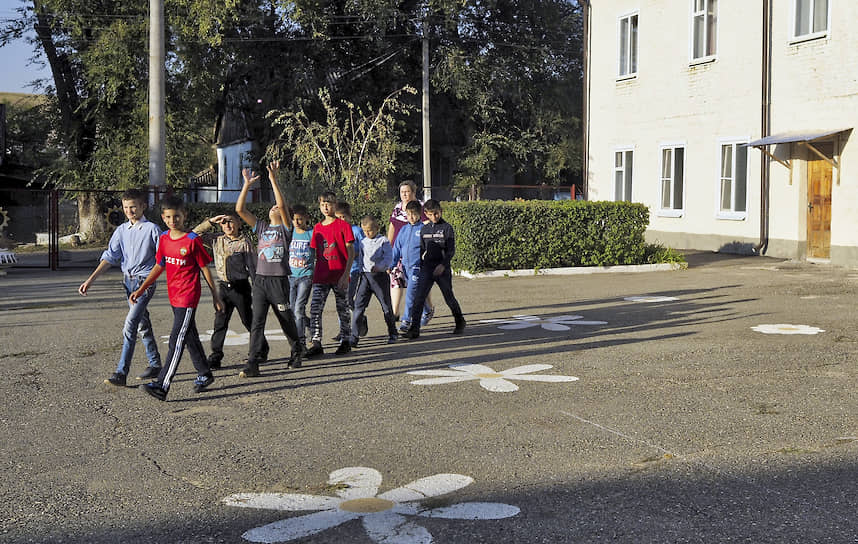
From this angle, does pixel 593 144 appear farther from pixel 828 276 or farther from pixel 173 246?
pixel 173 246

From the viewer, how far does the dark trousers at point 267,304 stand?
331 inches

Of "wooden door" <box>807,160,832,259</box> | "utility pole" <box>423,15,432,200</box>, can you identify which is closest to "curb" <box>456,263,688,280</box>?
"wooden door" <box>807,160,832,259</box>

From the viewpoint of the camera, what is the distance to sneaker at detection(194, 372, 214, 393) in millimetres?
7656

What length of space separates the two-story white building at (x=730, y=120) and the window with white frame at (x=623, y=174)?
4 centimetres

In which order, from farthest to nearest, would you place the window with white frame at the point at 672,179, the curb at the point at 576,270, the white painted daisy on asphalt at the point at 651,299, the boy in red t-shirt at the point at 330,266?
the window with white frame at the point at 672,179, the curb at the point at 576,270, the white painted daisy on asphalt at the point at 651,299, the boy in red t-shirt at the point at 330,266

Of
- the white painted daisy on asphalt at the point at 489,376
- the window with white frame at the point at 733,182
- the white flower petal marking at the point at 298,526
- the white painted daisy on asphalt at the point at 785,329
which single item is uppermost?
the window with white frame at the point at 733,182

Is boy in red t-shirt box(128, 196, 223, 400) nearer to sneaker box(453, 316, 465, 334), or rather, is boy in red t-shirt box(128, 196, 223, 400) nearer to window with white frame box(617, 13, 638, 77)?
sneaker box(453, 316, 465, 334)

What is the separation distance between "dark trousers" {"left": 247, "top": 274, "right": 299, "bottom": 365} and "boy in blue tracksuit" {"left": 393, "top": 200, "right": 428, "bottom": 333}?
228cm

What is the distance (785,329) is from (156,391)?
22.6ft

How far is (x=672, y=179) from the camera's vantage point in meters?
24.7

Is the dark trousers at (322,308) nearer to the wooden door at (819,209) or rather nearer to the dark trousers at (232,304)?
the dark trousers at (232,304)

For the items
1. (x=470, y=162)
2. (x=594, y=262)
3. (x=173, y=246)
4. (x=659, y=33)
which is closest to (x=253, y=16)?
(x=470, y=162)

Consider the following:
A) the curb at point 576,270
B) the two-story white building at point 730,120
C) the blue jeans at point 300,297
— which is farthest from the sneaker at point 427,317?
the two-story white building at point 730,120

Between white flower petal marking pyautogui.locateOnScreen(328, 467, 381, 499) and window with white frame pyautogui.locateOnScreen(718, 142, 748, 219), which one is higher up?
window with white frame pyautogui.locateOnScreen(718, 142, 748, 219)
